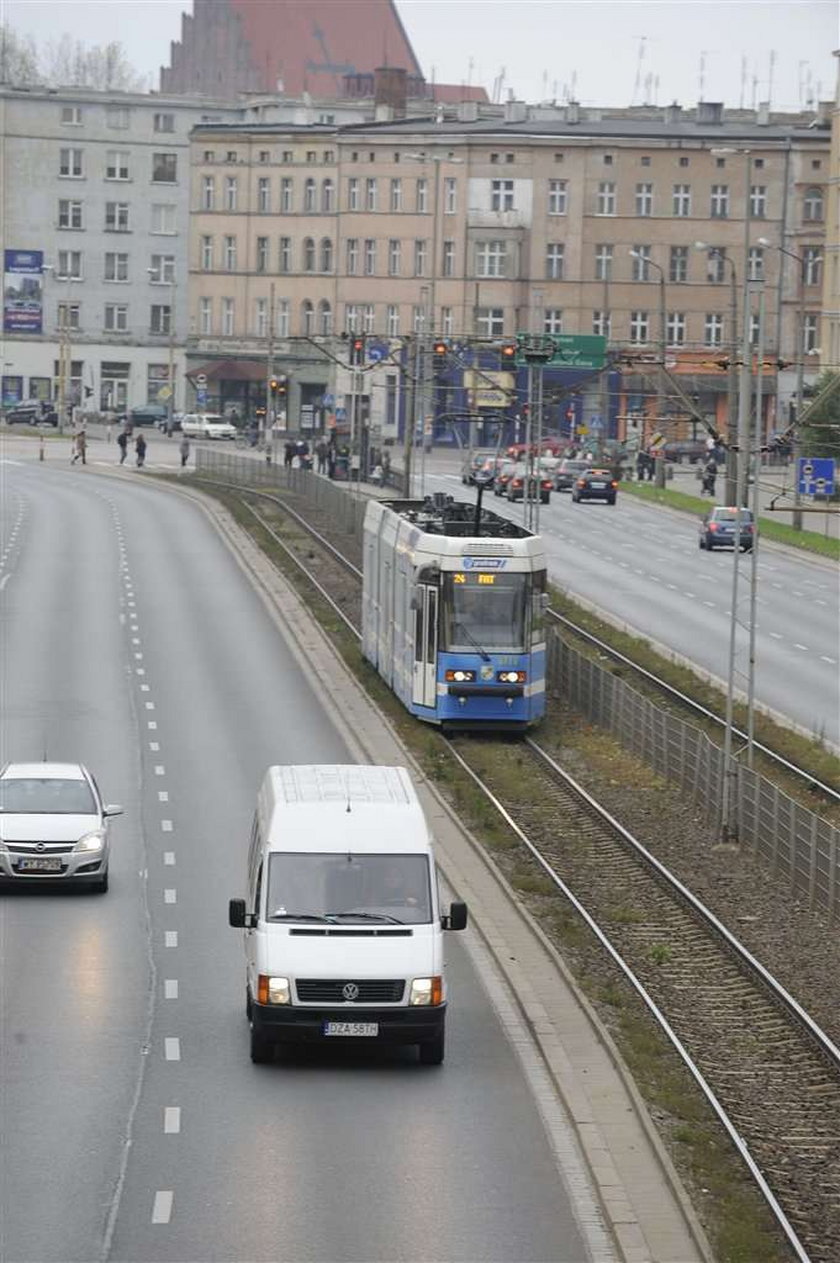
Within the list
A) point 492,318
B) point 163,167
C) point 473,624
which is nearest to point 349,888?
point 473,624

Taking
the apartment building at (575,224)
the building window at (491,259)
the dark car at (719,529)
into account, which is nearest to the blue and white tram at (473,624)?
the dark car at (719,529)

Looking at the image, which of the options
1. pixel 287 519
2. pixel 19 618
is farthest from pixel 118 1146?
pixel 287 519

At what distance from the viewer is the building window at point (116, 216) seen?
143 meters

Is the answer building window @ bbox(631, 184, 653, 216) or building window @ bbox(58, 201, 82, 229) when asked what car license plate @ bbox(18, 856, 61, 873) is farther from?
building window @ bbox(58, 201, 82, 229)

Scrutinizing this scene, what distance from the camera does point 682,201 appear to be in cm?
12512

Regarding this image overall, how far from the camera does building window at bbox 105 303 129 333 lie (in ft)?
470

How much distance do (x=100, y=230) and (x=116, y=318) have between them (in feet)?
17.2

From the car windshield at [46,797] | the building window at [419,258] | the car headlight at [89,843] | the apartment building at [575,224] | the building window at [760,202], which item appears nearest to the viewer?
the car headlight at [89,843]

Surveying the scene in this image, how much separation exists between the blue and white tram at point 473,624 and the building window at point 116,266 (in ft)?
342

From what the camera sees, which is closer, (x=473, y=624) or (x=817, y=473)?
(x=473, y=624)

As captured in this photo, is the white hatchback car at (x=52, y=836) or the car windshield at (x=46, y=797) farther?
the car windshield at (x=46, y=797)

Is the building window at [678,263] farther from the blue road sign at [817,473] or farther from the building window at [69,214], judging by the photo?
the blue road sign at [817,473]

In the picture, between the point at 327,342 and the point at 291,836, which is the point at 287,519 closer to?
the point at 327,342

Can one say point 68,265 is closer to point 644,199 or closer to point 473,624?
point 644,199
